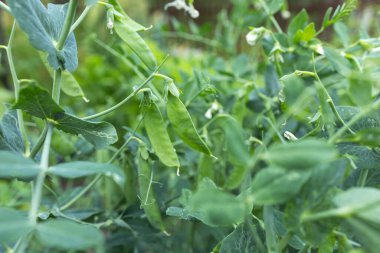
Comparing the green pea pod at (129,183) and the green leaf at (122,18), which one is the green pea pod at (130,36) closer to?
the green leaf at (122,18)

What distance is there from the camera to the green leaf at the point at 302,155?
0.82ft

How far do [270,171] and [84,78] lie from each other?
4.95 feet

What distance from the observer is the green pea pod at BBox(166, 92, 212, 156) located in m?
0.44

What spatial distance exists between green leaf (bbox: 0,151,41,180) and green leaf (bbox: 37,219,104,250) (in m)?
0.04

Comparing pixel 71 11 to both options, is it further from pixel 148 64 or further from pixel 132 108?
pixel 132 108

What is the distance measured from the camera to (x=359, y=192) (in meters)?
0.28

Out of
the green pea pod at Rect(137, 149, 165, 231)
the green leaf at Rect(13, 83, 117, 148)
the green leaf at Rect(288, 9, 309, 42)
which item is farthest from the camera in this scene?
the green leaf at Rect(288, 9, 309, 42)

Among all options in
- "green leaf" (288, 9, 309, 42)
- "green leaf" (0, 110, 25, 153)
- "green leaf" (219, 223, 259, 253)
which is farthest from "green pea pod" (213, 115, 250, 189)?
"green leaf" (288, 9, 309, 42)

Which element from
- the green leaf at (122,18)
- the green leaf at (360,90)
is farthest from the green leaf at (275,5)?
the green leaf at (360,90)

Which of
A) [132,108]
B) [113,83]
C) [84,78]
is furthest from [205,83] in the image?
[84,78]

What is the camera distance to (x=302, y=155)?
251 millimetres

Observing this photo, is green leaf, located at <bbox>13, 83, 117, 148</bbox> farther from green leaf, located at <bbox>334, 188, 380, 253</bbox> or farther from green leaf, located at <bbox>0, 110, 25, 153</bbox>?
green leaf, located at <bbox>334, 188, 380, 253</bbox>

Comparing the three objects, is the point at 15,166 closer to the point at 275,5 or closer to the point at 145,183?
the point at 145,183

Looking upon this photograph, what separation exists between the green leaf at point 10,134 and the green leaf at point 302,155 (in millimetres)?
277
